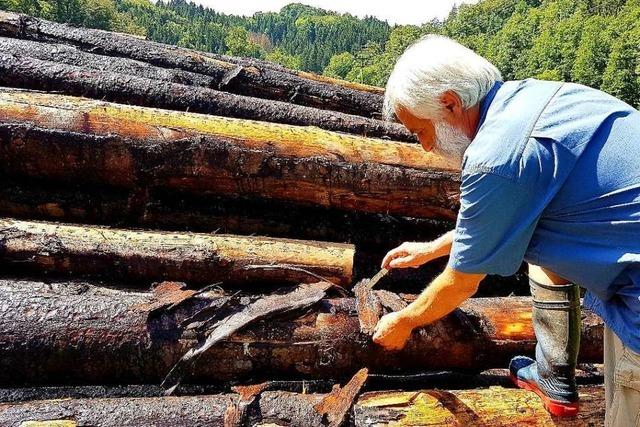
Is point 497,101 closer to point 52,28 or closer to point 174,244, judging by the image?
point 174,244

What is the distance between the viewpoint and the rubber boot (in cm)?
243

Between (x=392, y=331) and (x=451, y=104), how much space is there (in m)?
1.06

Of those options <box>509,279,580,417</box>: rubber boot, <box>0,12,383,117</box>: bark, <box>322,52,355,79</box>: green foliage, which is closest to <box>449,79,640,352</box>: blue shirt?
<box>509,279,580,417</box>: rubber boot

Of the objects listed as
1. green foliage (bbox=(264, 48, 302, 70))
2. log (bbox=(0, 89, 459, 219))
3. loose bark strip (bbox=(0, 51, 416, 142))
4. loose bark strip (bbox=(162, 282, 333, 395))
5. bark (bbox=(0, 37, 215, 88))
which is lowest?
loose bark strip (bbox=(162, 282, 333, 395))

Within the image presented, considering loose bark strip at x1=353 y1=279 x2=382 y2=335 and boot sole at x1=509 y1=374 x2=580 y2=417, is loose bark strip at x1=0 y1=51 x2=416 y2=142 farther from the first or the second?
boot sole at x1=509 y1=374 x2=580 y2=417

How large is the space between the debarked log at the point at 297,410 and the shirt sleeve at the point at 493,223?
2.58 ft

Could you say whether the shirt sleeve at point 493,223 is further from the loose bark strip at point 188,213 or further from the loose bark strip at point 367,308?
the loose bark strip at point 188,213

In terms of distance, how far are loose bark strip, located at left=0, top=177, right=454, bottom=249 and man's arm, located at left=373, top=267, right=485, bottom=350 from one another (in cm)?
131

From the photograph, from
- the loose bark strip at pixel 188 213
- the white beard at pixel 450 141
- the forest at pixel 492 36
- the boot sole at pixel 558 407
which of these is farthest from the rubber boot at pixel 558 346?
the forest at pixel 492 36

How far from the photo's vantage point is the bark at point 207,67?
567cm

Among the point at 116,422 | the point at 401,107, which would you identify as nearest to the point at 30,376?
the point at 116,422

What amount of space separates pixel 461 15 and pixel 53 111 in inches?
4253

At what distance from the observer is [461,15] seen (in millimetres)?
101062

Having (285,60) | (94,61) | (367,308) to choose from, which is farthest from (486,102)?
(285,60)
